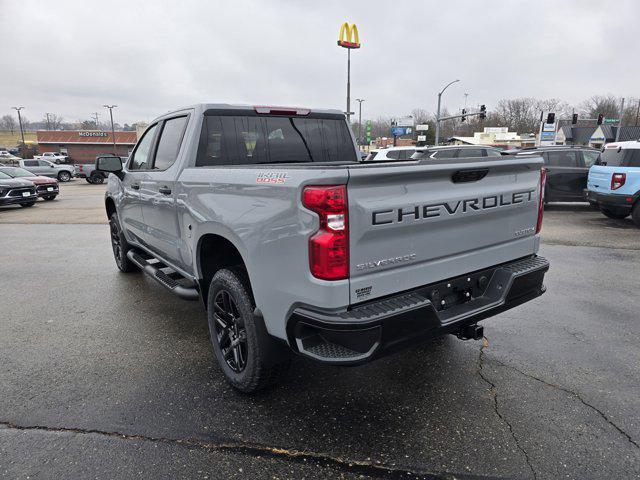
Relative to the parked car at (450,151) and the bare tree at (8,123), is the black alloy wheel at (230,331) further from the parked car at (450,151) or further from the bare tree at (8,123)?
the bare tree at (8,123)

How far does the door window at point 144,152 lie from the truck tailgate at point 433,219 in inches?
121

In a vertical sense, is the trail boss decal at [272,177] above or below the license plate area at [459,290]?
above

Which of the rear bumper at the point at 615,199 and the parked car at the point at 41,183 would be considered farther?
the parked car at the point at 41,183

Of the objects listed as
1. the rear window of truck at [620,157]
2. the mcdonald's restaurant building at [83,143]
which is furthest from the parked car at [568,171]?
the mcdonald's restaurant building at [83,143]

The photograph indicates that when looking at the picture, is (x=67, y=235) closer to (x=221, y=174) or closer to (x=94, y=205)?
(x=94, y=205)

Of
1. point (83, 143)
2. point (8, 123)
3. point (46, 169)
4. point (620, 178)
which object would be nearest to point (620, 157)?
point (620, 178)

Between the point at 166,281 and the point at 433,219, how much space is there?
2632mm

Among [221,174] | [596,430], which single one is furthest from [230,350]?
[596,430]

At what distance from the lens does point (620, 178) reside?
9.42 meters

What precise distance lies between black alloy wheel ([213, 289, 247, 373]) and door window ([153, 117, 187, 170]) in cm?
144

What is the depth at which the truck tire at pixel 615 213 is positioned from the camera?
10.4 m

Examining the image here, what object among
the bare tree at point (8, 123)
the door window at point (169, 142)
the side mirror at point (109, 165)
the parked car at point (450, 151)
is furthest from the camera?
the bare tree at point (8, 123)

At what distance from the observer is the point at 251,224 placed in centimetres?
257

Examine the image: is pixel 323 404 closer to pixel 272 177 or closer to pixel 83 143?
pixel 272 177
